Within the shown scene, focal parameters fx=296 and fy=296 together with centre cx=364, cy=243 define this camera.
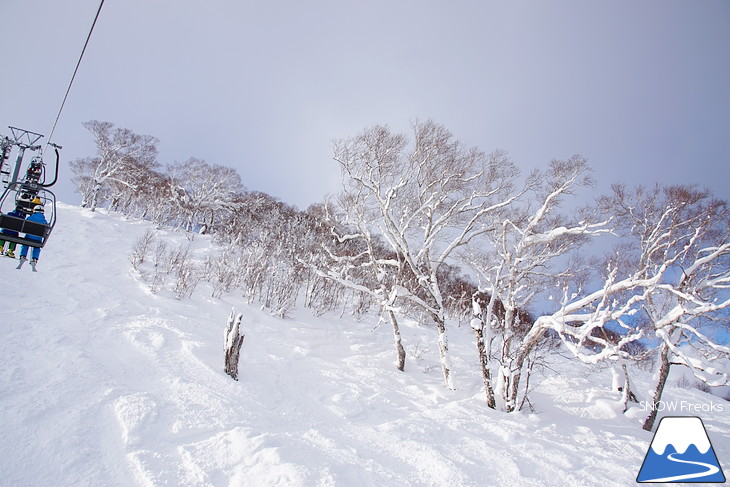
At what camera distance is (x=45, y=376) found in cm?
473

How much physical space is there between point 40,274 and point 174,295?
12.8ft

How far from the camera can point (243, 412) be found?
16.6 feet

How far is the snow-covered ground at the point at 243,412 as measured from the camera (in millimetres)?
3639

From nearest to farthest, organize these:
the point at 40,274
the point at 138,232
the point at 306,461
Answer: the point at 306,461 < the point at 40,274 < the point at 138,232

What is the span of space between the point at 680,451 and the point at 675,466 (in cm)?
38

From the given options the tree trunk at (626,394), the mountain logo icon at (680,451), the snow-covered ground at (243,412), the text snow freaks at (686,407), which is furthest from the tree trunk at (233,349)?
the text snow freaks at (686,407)

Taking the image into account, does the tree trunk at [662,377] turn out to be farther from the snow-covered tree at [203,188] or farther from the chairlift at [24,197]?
the snow-covered tree at [203,188]

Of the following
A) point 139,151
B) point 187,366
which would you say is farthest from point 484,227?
point 139,151

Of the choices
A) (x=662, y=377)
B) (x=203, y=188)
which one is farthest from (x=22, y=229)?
(x=203, y=188)

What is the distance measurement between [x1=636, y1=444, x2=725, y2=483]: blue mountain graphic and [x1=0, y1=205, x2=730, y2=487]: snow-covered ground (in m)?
0.22

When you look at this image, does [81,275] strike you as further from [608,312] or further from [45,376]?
[608,312]

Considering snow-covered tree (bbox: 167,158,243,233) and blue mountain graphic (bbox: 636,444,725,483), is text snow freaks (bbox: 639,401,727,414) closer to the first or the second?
blue mountain graphic (bbox: 636,444,725,483)

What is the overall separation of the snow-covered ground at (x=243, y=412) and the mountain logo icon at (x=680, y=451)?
0.52 meters

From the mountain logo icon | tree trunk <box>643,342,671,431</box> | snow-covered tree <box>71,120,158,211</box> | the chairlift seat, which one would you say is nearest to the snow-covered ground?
the mountain logo icon
